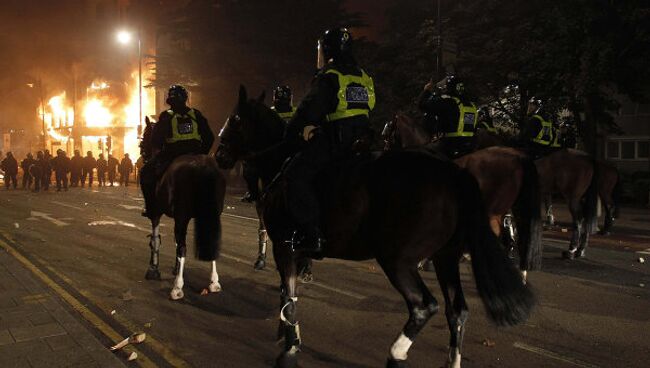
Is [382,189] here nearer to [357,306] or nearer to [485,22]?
[357,306]

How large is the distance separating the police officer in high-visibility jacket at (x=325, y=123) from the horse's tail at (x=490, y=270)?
3.50 ft

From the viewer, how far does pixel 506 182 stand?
7.85m

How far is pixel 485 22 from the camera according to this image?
24.0 m

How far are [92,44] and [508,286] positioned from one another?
71848mm

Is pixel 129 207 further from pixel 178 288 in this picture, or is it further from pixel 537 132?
pixel 537 132

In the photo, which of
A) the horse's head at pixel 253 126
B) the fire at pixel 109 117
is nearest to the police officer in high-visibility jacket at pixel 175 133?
the horse's head at pixel 253 126

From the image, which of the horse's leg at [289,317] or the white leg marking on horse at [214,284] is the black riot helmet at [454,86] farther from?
the horse's leg at [289,317]

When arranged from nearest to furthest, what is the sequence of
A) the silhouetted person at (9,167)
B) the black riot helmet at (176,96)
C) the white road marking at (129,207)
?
1. the black riot helmet at (176,96)
2. the white road marking at (129,207)
3. the silhouetted person at (9,167)

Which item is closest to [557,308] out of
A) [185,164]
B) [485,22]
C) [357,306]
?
[357,306]

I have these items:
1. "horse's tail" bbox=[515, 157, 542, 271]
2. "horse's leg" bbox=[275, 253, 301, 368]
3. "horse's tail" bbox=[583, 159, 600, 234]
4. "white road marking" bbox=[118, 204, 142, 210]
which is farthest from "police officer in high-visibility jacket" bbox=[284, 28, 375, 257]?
A: "white road marking" bbox=[118, 204, 142, 210]

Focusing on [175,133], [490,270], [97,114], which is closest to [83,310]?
[175,133]

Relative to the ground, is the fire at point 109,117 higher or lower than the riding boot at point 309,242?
higher

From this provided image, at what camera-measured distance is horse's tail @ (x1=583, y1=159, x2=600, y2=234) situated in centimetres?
1028

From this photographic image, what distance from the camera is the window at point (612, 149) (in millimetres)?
31031
